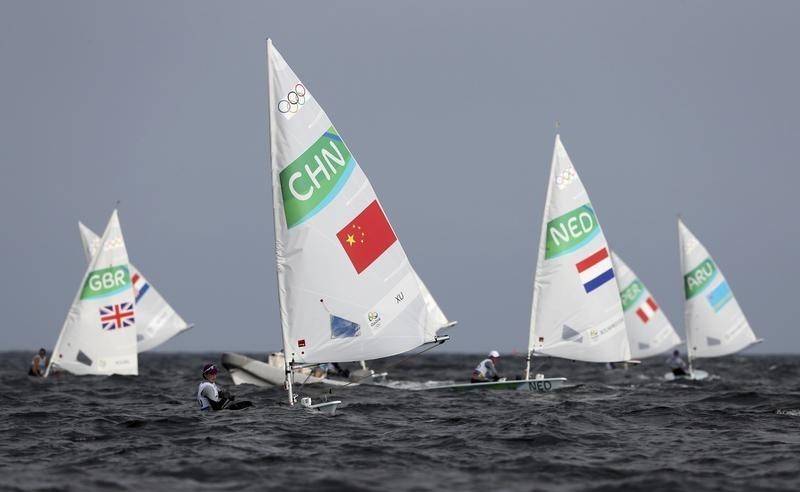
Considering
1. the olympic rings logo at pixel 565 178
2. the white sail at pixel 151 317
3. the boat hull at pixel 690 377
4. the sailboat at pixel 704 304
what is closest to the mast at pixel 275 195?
the olympic rings logo at pixel 565 178

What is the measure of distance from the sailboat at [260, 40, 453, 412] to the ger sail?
29.2 m

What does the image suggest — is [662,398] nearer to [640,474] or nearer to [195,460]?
[640,474]

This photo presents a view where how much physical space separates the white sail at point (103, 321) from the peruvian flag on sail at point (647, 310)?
1069 inches

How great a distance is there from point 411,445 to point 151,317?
122ft

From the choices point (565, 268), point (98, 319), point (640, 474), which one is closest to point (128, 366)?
point (98, 319)

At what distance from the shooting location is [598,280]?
29766 mm

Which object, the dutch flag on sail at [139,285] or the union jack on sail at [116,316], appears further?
the dutch flag on sail at [139,285]

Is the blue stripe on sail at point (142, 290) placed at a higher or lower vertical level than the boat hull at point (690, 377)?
higher

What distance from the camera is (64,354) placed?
120 ft

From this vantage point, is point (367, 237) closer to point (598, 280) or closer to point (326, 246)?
point (326, 246)

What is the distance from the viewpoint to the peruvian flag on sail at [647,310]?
180 ft

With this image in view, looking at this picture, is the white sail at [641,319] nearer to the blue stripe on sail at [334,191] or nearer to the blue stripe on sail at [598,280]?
the blue stripe on sail at [598,280]

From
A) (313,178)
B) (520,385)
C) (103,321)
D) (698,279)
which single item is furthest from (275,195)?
(698,279)

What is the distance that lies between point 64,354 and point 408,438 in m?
21.9
